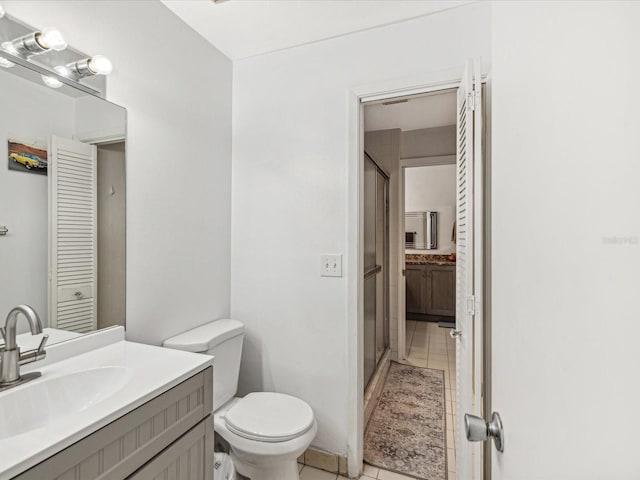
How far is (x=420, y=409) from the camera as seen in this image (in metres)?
2.44

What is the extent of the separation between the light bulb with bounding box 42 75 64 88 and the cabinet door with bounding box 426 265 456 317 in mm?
4748

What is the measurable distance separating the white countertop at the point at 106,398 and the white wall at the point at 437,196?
16.2 ft

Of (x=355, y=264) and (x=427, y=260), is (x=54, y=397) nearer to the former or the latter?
(x=355, y=264)

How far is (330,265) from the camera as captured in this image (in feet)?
5.96

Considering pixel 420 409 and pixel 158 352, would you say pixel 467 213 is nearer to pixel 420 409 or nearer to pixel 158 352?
pixel 158 352

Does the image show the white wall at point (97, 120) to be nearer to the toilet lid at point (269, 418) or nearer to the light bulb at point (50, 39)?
the light bulb at point (50, 39)

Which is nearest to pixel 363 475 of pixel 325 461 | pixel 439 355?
pixel 325 461

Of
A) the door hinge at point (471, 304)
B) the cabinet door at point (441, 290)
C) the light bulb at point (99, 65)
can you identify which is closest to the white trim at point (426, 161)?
the cabinet door at point (441, 290)

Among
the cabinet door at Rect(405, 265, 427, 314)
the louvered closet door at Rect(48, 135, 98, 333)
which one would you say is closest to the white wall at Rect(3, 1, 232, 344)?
the louvered closet door at Rect(48, 135, 98, 333)

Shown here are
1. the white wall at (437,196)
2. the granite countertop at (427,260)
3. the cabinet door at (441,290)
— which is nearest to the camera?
the cabinet door at (441,290)

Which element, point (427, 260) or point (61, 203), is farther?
point (427, 260)

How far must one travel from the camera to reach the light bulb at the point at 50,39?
3.54ft

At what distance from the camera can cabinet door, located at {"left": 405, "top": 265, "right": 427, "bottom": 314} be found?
5.02 meters

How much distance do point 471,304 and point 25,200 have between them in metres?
1.67
